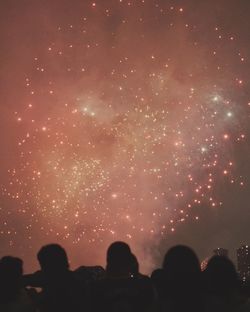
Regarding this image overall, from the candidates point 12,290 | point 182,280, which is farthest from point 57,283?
point 182,280

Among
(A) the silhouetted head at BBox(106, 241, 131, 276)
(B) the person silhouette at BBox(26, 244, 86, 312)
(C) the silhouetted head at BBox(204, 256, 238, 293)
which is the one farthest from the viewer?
(A) the silhouetted head at BBox(106, 241, 131, 276)

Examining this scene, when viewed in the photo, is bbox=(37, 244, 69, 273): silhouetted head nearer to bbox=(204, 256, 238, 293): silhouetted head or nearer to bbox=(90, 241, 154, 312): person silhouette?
bbox=(90, 241, 154, 312): person silhouette

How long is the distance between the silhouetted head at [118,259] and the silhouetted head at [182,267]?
0.65 meters

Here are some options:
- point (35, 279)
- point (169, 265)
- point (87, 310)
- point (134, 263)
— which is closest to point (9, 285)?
point (35, 279)

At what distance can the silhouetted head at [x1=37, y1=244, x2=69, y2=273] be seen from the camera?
169 inches

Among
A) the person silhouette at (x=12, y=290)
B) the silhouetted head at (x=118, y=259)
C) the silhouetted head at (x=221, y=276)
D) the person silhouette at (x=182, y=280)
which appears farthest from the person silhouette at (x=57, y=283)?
the silhouetted head at (x=221, y=276)

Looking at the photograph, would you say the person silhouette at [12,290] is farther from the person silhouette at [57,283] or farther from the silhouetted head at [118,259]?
the silhouetted head at [118,259]

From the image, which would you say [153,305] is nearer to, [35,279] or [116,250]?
[116,250]

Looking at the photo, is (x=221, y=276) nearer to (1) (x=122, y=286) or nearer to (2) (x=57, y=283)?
(1) (x=122, y=286)

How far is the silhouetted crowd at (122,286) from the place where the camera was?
3695 millimetres

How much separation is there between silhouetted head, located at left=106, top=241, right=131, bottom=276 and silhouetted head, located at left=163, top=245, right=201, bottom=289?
2.13ft

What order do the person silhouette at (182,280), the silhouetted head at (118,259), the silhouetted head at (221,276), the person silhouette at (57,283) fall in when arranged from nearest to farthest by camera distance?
the person silhouette at (182,280) < the silhouetted head at (221,276) < the person silhouette at (57,283) < the silhouetted head at (118,259)

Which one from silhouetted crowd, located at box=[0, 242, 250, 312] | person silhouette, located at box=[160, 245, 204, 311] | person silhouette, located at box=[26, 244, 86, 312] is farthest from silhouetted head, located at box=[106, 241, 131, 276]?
person silhouette, located at box=[160, 245, 204, 311]

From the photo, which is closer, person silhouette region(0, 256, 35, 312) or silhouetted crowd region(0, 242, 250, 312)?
silhouetted crowd region(0, 242, 250, 312)
